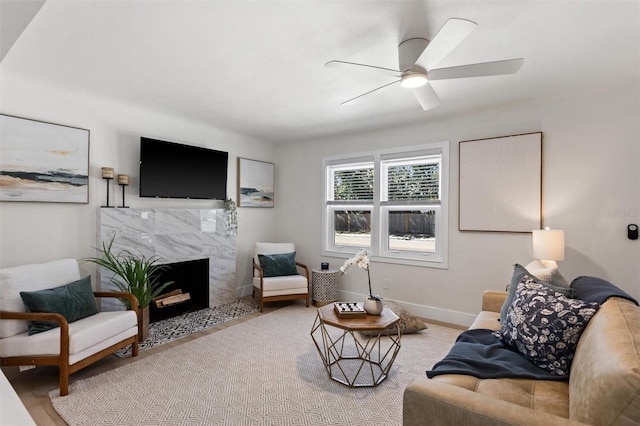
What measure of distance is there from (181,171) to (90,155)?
0.97 m

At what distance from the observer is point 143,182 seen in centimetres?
377

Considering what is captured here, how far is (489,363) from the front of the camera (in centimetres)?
176

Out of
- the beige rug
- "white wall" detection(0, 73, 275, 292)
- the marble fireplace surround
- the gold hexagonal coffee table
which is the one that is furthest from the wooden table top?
"white wall" detection(0, 73, 275, 292)

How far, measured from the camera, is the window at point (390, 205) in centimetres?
412

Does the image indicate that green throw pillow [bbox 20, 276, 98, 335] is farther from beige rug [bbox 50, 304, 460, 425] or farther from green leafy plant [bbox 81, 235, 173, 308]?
beige rug [bbox 50, 304, 460, 425]

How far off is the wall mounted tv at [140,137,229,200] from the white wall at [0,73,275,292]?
17 centimetres

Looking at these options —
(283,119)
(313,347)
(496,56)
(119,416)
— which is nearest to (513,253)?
(496,56)

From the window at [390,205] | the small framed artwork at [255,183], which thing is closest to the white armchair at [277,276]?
the window at [390,205]

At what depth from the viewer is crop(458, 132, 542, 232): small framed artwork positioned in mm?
3400

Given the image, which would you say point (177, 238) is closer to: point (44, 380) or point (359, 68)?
point (44, 380)

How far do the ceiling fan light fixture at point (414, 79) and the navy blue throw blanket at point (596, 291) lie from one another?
1666 mm

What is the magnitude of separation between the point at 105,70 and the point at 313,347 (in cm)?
311

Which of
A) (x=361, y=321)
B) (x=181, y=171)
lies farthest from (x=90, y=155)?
(x=361, y=321)

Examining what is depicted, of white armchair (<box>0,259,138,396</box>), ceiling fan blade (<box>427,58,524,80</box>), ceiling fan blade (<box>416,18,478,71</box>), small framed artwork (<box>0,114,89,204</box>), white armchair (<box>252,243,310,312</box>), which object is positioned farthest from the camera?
white armchair (<box>252,243,310,312</box>)
